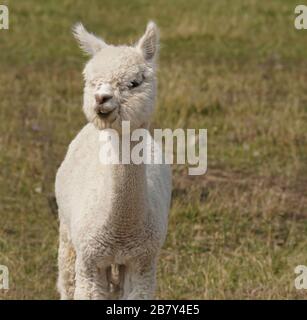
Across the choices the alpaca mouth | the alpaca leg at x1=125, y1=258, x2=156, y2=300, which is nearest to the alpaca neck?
the alpaca leg at x1=125, y1=258, x2=156, y2=300

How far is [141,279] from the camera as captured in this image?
245 inches

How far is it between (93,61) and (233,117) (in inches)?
265

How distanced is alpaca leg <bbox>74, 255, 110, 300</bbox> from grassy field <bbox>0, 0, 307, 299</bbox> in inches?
56.5

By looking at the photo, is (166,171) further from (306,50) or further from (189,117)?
(306,50)

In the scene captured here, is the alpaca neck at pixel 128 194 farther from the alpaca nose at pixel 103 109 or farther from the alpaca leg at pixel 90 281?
the alpaca nose at pixel 103 109

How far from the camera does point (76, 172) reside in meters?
6.89

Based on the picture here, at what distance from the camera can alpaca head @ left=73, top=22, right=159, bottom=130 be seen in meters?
5.60

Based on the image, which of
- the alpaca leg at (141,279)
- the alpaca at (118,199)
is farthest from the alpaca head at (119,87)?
the alpaca leg at (141,279)

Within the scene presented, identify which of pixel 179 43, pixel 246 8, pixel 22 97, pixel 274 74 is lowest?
pixel 22 97

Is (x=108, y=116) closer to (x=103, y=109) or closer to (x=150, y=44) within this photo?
(x=103, y=109)

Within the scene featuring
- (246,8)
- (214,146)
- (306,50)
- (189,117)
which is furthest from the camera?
(246,8)

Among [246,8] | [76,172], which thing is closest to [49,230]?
[76,172]

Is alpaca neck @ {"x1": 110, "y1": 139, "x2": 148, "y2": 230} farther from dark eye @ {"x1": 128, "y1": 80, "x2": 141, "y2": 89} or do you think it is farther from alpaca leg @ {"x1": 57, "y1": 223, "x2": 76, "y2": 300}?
alpaca leg @ {"x1": 57, "y1": 223, "x2": 76, "y2": 300}

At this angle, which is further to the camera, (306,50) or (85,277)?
(306,50)
